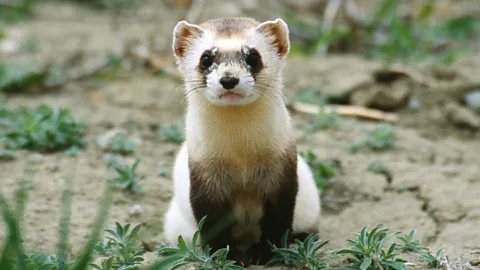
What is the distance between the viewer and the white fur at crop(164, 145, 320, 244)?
3615mm

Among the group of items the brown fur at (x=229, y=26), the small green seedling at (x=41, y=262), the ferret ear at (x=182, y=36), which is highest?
the brown fur at (x=229, y=26)

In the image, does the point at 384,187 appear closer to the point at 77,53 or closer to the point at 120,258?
the point at 120,258

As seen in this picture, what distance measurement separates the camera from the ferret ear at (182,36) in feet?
10.9

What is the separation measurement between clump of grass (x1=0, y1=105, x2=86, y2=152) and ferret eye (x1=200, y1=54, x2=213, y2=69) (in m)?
2.11

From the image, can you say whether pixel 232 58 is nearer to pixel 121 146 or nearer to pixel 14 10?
pixel 121 146

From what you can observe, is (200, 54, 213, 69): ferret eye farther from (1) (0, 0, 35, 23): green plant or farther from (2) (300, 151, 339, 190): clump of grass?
(1) (0, 0, 35, 23): green plant

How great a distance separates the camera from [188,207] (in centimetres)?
357

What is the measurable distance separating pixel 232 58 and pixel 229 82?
18 cm

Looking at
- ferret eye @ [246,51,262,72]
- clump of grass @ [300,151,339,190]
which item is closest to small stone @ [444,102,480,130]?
clump of grass @ [300,151,339,190]

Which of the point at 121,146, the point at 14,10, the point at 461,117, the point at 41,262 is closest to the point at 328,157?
the point at 461,117

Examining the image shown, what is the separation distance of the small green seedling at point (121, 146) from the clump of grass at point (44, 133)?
0.74 feet

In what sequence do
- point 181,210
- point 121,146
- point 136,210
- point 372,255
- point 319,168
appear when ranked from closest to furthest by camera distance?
point 372,255
point 181,210
point 136,210
point 319,168
point 121,146

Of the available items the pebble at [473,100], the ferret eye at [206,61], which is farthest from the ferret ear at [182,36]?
the pebble at [473,100]

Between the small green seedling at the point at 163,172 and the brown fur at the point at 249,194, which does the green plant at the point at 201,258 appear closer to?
the brown fur at the point at 249,194
